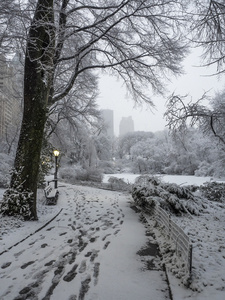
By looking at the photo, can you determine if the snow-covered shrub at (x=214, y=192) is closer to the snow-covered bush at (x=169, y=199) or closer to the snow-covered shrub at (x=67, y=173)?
the snow-covered bush at (x=169, y=199)

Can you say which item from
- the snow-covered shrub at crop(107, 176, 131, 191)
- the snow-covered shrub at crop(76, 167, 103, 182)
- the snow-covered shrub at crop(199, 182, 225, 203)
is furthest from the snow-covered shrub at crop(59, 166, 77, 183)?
the snow-covered shrub at crop(199, 182, 225, 203)

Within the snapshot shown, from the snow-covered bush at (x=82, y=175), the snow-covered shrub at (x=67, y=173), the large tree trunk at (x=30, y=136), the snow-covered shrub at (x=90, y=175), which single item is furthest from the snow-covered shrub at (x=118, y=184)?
the large tree trunk at (x=30, y=136)

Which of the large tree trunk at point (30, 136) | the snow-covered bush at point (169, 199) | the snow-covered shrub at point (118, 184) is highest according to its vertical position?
the large tree trunk at point (30, 136)

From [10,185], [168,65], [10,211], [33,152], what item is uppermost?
[168,65]

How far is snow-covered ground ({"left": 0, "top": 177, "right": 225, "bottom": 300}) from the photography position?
2705mm

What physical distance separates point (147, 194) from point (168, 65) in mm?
4950

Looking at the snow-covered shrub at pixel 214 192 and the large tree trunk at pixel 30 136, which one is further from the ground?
the large tree trunk at pixel 30 136

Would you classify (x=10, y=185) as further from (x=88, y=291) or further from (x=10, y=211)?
(x=88, y=291)

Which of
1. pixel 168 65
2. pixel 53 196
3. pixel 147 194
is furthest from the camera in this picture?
pixel 53 196

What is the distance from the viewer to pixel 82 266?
338 centimetres

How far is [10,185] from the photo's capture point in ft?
19.1

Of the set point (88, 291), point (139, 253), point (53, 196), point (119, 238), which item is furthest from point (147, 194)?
point (88, 291)

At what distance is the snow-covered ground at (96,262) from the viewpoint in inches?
106

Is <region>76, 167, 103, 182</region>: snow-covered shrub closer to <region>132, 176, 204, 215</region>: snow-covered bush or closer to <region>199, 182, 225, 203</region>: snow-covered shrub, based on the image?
<region>199, 182, 225, 203</region>: snow-covered shrub
